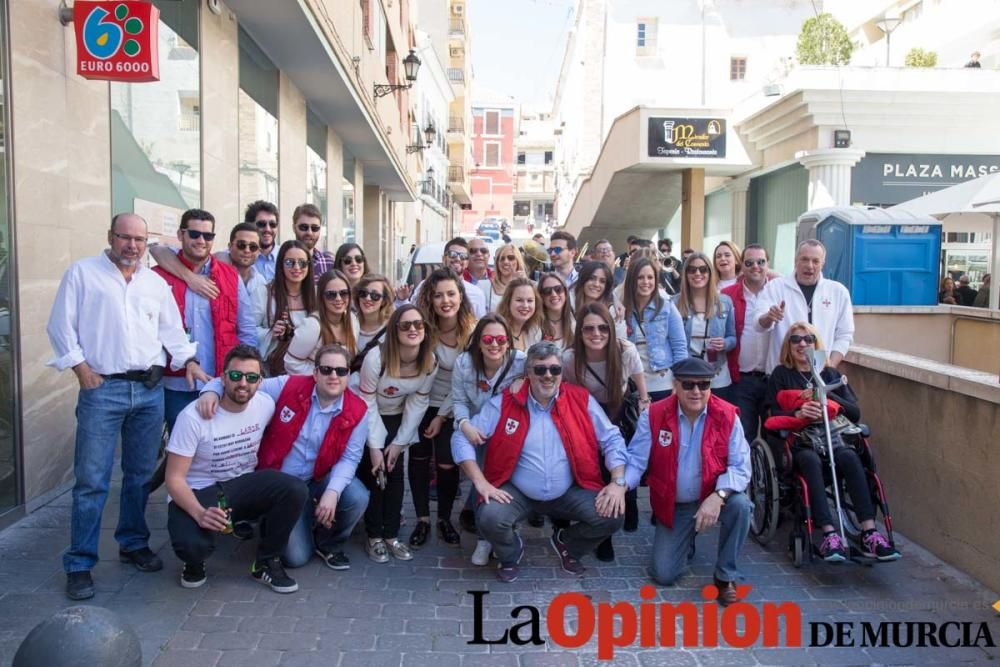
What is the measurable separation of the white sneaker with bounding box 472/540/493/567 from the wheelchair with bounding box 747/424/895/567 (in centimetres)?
180

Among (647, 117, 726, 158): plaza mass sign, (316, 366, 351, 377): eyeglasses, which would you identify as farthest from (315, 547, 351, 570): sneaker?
(647, 117, 726, 158): plaza mass sign

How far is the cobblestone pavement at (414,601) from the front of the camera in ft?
12.2

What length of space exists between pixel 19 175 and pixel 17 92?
52cm

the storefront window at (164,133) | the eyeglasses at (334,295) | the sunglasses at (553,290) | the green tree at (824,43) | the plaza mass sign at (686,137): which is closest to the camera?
the eyeglasses at (334,295)

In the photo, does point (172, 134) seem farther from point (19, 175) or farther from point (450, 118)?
point (450, 118)

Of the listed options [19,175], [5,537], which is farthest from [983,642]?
[19,175]

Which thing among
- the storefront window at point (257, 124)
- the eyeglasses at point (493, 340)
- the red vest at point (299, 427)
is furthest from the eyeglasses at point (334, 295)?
the storefront window at point (257, 124)

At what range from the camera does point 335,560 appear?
474 centimetres

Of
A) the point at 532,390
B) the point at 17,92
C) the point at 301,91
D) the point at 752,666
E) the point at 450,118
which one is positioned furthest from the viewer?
the point at 450,118

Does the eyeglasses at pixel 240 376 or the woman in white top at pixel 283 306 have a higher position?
the woman in white top at pixel 283 306

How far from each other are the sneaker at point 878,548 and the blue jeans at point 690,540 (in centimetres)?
64

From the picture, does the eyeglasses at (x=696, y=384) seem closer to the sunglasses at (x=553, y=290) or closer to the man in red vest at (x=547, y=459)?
the man in red vest at (x=547, y=459)

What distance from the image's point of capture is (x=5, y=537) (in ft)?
16.2

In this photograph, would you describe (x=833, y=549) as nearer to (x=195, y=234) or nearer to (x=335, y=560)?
(x=335, y=560)
